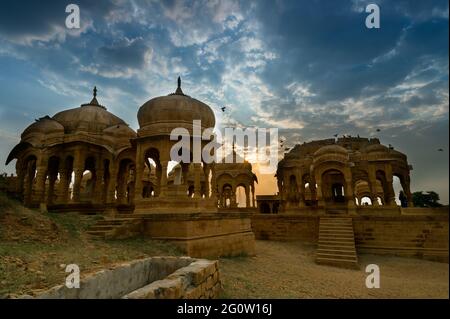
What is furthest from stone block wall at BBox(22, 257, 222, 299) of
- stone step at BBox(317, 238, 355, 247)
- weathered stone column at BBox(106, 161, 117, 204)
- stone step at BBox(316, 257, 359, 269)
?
weathered stone column at BBox(106, 161, 117, 204)

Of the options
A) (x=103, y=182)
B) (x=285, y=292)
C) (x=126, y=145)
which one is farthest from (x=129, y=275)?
(x=103, y=182)

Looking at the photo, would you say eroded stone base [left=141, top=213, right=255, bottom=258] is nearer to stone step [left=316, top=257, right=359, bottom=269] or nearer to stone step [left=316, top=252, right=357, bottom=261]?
stone step [left=316, top=257, right=359, bottom=269]

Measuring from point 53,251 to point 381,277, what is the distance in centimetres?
1146

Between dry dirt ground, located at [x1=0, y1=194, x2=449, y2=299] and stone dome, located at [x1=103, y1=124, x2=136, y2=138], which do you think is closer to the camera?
dry dirt ground, located at [x1=0, y1=194, x2=449, y2=299]

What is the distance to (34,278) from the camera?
221 inches

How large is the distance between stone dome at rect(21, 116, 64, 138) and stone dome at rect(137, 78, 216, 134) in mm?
8298

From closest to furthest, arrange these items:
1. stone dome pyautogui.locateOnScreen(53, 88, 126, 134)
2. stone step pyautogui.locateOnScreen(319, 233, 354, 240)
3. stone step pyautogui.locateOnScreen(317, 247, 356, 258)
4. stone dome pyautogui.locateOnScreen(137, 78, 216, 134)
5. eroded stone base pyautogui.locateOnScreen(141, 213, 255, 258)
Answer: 1. eroded stone base pyautogui.locateOnScreen(141, 213, 255, 258)
2. stone step pyautogui.locateOnScreen(317, 247, 356, 258)
3. stone step pyautogui.locateOnScreen(319, 233, 354, 240)
4. stone dome pyautogui.locateOnScreen(137, 78, 216, 134)
5. stone dome pyautogui.locateOnScreen(53, 88, 126, 134)

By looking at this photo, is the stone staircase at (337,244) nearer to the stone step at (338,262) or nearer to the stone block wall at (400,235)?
the stone step at (338,262)

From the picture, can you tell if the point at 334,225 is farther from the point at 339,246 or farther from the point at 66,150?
the point at 66,150

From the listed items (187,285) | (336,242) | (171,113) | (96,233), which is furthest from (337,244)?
(171,113)

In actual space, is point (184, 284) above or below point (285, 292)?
above

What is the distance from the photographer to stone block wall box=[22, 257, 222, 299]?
4090 mm

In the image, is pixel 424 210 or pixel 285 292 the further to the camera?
pixel 424 210

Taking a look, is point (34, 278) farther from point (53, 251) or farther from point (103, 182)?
point (103, 182)
